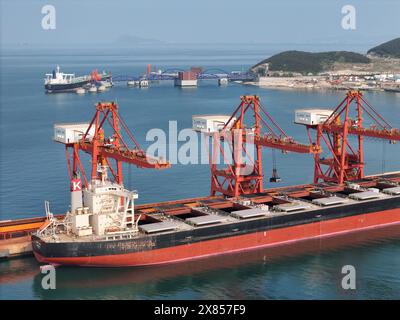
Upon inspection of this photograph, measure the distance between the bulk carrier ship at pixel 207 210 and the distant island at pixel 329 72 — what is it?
95.6 meters

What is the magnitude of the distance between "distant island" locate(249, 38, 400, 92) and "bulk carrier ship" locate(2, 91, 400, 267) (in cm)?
9557

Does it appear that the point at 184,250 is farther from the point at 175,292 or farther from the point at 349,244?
the point at 349,244

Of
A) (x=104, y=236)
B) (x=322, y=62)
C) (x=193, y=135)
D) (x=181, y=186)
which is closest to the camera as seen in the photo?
(x=104, y=236)

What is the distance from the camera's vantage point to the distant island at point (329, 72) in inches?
5764

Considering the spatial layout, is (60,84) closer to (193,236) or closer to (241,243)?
(241,243)

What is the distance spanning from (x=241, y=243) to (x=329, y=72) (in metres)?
140

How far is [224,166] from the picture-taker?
59.1 m

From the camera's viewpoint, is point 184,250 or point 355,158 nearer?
point 184,250

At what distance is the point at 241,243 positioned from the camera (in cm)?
3703

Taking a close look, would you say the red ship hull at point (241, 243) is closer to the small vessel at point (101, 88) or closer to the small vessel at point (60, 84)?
the small vessel at point (60, 84)

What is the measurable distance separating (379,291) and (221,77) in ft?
430

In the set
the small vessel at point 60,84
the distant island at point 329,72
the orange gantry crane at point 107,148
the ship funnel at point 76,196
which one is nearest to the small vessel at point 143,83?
the small vessel at point 60,84
